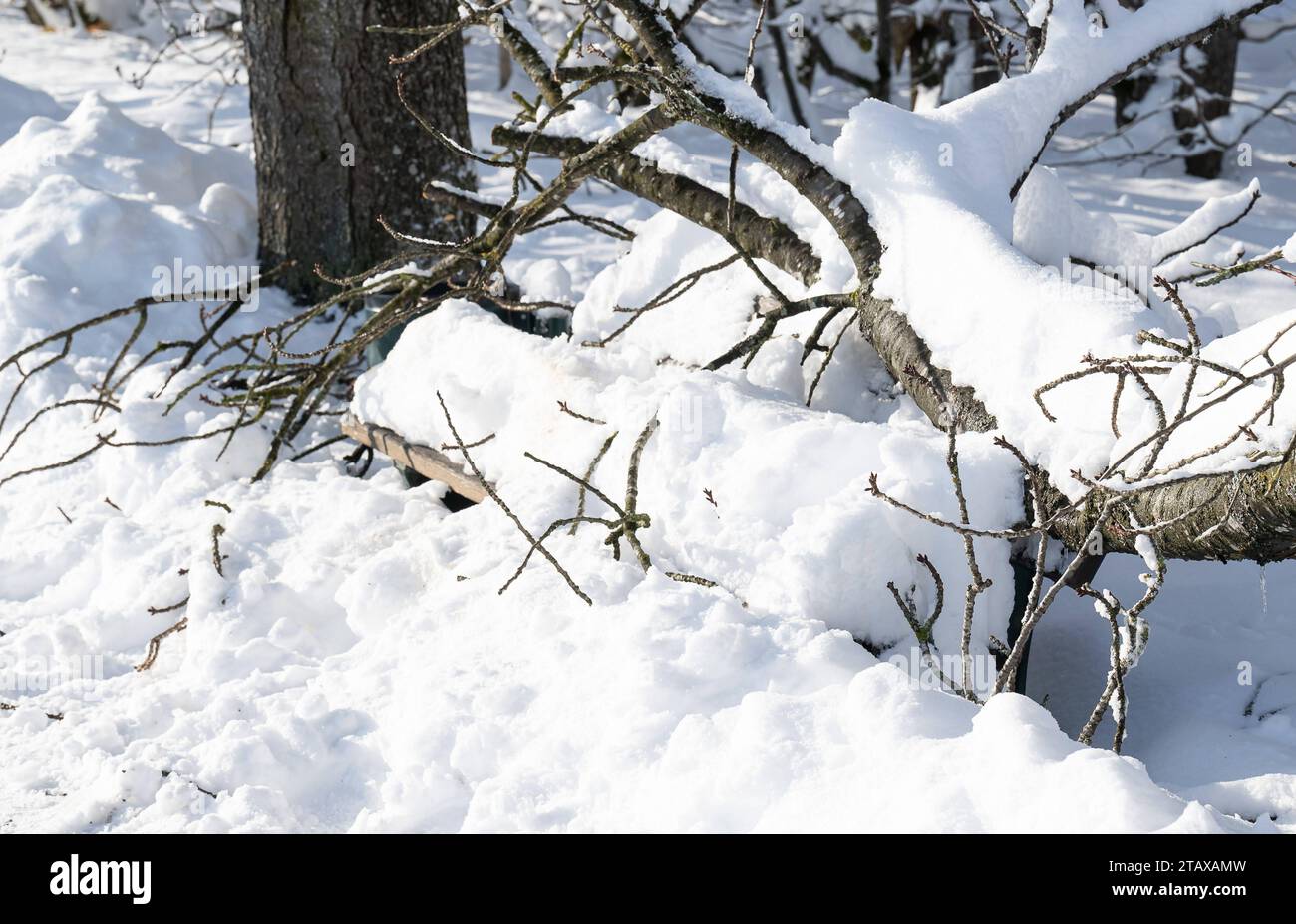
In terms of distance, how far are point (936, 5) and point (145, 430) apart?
7887mm

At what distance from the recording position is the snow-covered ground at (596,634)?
2.30m

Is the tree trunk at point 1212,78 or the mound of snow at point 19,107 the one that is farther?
the tree trunk at point 1212,78

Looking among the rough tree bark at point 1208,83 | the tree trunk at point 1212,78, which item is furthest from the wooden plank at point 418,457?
the tree trunk at point 1212,78

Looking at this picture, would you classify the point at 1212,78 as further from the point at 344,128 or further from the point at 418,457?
the point at 418,457

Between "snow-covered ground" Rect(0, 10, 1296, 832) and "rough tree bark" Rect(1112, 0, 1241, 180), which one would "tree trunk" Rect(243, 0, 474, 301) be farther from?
"rough tree bark" Rect(1112, 0, 1241, 180)

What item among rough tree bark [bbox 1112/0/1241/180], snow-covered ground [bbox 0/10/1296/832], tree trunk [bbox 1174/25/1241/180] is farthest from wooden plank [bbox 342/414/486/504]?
tree trunk [bbox 1174/25/1241/180]

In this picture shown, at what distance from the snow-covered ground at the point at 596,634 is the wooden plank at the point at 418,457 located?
59 mm

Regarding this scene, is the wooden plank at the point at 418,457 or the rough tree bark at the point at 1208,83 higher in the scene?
the rough tree bark at the point at 1208,83

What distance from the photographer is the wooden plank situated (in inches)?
142

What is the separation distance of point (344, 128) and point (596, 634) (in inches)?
132

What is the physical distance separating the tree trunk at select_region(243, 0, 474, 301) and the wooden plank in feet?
5.05

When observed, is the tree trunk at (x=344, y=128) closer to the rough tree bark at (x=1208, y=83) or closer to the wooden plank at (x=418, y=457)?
the wooden plank at (x=418, y=457)
